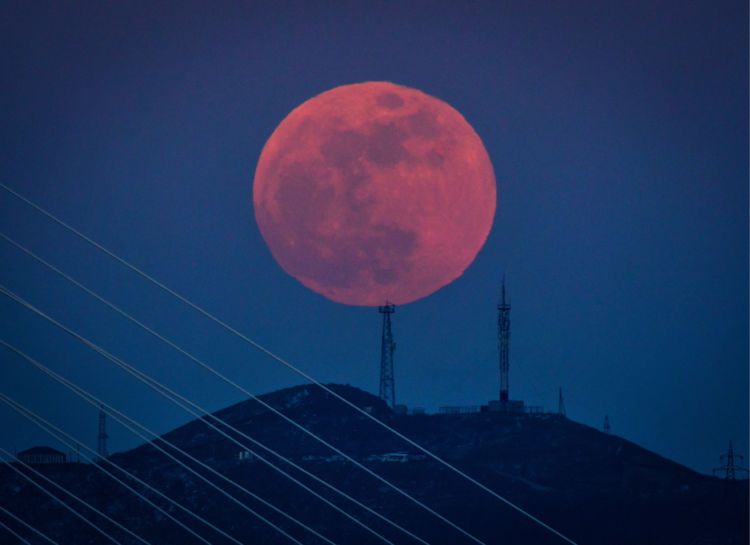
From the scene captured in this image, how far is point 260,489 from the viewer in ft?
414

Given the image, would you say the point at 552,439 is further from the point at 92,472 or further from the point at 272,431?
the point at 92,472

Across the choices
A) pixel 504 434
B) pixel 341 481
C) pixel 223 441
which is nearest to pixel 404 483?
pixel 341 481

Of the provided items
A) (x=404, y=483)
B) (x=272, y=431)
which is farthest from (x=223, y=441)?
(x=404, y=483)

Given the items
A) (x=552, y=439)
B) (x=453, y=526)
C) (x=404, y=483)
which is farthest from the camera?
(x=552, y=439)

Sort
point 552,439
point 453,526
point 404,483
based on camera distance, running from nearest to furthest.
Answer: point 453,526, point 404,483, point 552,439

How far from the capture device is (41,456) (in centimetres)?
13462

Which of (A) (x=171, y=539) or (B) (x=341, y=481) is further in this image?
(B) (x=341, y=481)

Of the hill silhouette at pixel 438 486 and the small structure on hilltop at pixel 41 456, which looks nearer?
the hill silhouette at pixel 438 486

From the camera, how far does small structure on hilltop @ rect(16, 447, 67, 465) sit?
133 m

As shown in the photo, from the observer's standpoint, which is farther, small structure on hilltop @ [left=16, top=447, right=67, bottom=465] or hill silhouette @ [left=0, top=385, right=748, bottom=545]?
small structure on hilltop @ [left=16, top=447, right=67, bottom=465]

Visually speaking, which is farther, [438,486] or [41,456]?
[41,456]

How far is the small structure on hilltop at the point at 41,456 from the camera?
436ft

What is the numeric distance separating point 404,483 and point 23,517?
105 feet

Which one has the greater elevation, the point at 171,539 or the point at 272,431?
the point at 272,431
